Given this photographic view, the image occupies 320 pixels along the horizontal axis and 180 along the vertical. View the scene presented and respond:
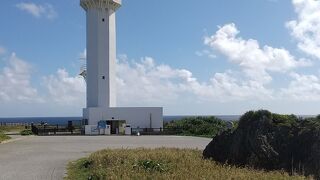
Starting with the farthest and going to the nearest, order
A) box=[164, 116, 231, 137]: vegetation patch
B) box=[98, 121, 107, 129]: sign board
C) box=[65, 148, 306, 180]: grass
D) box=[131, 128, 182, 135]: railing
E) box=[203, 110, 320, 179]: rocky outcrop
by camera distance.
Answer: box=[98, 121, 107, 129]: sign board
box=[131, 128, 182, 135]: railing
box=[164, 116, 231, 137]: vegetation patch
box=[203, 110, 320, 179]: rocky outcrop
box=[65, 148, 306, 180]: grass

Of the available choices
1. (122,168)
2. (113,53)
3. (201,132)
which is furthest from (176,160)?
(113,53)

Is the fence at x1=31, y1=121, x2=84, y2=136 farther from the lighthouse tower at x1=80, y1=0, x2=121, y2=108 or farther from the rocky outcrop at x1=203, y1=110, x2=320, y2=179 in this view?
the rocky outcrop at x1=203, y1=110, x2=320, y2=179

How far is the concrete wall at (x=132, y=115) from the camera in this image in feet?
184

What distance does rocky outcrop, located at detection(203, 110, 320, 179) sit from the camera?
1329 centimetres

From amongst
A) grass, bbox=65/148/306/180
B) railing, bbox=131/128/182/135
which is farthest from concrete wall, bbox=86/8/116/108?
grass, bbox=65/148/306/180

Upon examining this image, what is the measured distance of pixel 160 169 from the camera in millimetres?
14188

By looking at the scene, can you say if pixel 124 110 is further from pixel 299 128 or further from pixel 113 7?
pixel 299 128

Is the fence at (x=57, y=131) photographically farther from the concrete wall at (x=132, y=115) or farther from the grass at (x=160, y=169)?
the grass at (x=160, y=169)

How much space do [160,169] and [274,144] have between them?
3.19 meters

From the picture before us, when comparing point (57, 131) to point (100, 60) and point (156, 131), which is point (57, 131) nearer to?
point (100, 60)

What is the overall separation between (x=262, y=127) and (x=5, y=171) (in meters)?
8.69

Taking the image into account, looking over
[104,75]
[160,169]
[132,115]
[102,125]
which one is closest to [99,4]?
[104,75]

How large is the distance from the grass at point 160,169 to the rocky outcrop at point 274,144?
0.61 metres

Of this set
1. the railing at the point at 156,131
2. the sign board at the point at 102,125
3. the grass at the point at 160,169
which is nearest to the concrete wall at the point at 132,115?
the railing at the point at 156,131
